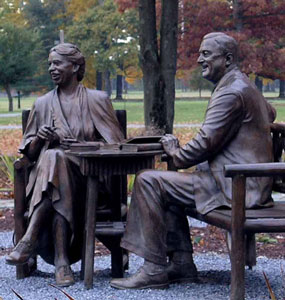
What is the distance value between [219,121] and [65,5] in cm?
3918

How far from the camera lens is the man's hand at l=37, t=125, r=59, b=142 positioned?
5.15m

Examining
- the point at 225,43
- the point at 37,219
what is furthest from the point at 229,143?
the point at 37,219

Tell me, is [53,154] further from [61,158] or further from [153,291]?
[153,291]

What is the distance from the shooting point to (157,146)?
4.87 metres

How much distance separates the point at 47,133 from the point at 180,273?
1387mm

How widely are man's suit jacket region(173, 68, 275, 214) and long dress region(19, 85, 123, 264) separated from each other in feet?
2.68

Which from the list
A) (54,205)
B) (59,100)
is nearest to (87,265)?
(54,205)

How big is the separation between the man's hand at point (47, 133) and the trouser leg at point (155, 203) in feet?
2.56

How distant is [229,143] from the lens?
4.70 metres

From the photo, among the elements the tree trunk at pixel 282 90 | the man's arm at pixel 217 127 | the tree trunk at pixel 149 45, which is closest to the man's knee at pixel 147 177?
the man's arm at pixel 217 127

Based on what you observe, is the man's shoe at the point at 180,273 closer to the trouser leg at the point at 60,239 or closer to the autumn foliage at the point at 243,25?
the trouser leg at the point at 60,239

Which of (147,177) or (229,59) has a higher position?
(229,59)

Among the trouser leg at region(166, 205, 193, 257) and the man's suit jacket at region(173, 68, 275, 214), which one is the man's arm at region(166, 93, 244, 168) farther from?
the trouser leg at region(166, 205, 193, 257)

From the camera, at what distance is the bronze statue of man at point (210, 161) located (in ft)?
15.2
